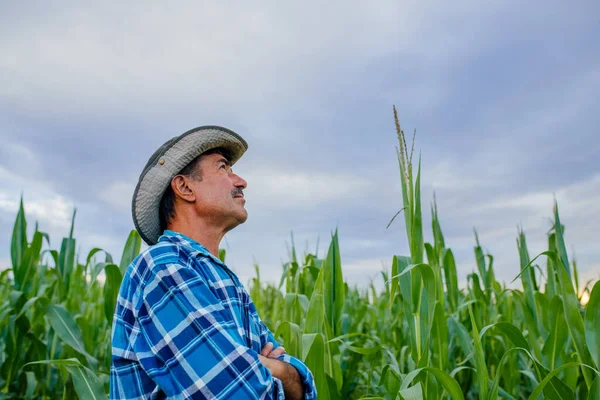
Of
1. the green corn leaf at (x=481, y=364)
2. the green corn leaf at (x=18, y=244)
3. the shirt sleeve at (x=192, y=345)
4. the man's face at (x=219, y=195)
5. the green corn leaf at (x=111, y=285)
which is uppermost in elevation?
the green corn leaf at (x=18, y=244)

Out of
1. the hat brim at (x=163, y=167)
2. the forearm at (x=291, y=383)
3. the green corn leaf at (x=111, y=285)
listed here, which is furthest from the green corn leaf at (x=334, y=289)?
the green corn leaf at (x=111, y=285)

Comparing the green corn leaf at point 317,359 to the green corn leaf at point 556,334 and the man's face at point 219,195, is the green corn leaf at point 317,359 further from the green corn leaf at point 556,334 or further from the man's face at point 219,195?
→ the green corn leaf at point 556,334

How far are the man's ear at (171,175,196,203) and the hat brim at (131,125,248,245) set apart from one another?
29 millimetres

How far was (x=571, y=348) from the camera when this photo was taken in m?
3.18

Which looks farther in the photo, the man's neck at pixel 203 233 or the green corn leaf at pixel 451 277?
the green corn leaf at pixel 451 277

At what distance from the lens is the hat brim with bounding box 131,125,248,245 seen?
2.16 metres

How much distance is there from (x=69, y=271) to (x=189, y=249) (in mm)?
2091

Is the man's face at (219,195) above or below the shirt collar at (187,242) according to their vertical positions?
above

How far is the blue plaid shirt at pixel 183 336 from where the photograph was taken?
150 cm

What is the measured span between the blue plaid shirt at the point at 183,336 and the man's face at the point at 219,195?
0.27 metres

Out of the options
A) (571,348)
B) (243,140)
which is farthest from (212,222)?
(571,348)

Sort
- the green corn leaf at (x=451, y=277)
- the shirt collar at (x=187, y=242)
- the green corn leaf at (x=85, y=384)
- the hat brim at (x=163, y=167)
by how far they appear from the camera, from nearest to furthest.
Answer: the shirt collar at (x=187, y=242), the hat brim at (x=163, y=167), the green corn leaf at (x=85, y=384), the green corn leaf at (x=451, y=277)

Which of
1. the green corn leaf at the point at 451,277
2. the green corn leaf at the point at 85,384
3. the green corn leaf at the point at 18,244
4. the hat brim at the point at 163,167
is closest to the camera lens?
the hat brim at the point at 163,167

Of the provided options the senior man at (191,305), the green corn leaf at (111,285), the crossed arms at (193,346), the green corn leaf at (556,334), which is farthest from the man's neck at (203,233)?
the green corn leaf at (556,334)
